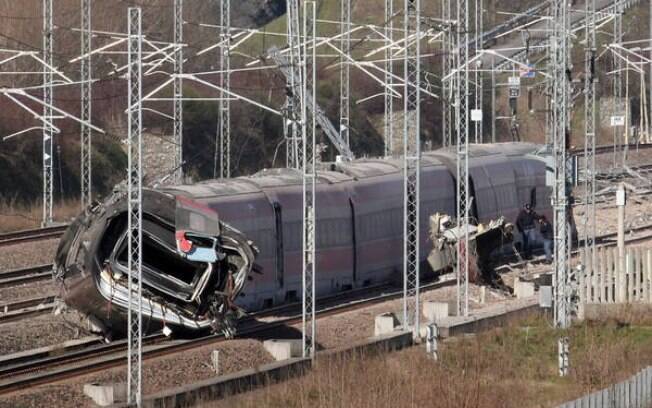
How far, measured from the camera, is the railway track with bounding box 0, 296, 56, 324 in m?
31.6

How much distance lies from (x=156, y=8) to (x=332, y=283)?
35452 millimetres

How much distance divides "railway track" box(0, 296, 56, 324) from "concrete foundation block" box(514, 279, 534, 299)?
10.8 meters

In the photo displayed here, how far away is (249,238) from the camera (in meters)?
32.2

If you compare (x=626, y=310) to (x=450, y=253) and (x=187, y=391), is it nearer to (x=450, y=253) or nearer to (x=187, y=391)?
(x=450, y=253)

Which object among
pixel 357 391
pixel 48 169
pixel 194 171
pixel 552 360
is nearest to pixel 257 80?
pixel 194 171

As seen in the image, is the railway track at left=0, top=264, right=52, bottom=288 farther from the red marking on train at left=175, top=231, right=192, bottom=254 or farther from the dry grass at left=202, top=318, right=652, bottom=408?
the dry grass at left=202, top=318, right=652, bottom=408

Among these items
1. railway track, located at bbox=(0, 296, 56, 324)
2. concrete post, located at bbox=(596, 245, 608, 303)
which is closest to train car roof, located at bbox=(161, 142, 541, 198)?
railway track, located at bbox=(0, 296, 56, 324)

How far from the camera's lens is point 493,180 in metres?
44.3

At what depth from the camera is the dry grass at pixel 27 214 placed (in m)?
48.8

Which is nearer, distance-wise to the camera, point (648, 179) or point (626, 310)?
point (626, 310)

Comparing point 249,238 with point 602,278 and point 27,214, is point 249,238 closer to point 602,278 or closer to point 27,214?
point 602,278

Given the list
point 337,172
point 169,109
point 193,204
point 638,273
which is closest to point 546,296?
point 638,273

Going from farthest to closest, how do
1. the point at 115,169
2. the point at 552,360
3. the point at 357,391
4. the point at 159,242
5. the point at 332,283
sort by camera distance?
the point at 115,169 → the point at 332,283 → the point at 159,242 → the point at 552,360 → the point at 357,391

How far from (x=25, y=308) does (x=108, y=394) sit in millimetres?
11851
